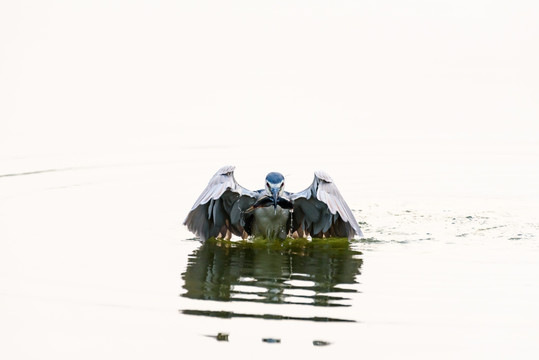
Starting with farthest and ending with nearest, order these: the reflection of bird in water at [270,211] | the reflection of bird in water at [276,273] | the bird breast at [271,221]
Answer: the bird breast at [271,221] → the reflection of bird in water at [270,211] → the reflection of bird in water at [276,273]

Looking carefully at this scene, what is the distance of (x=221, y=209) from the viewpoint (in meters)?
15.0

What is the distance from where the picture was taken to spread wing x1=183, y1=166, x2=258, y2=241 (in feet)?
47.8

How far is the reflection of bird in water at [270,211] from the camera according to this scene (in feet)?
47.5

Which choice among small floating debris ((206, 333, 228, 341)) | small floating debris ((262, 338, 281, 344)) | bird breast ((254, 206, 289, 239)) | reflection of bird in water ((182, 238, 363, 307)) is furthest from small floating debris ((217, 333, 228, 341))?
bird breast ((254, 206, 289, 239))

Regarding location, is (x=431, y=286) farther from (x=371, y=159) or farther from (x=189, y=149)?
(x=189, y=149)

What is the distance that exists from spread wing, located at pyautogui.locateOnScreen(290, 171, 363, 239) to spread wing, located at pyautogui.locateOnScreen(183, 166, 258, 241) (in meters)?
0.72

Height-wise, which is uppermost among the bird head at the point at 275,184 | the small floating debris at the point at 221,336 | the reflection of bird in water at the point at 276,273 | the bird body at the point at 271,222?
the bird head at the point at 275,184

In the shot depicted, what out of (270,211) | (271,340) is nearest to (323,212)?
(270,211)

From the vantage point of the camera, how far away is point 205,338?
9945mm

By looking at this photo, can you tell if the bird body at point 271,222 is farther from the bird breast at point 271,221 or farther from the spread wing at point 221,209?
the spread wing at point 221,209

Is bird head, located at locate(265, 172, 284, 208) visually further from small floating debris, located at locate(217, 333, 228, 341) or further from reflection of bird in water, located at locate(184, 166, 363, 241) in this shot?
small floating debris, located at locate(217, 333, 228, 341)

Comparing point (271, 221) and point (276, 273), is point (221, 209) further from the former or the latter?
point (276, 273)

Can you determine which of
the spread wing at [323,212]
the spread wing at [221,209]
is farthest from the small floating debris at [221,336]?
the spread wing at [221,209]

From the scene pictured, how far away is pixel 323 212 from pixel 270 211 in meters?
0.78
